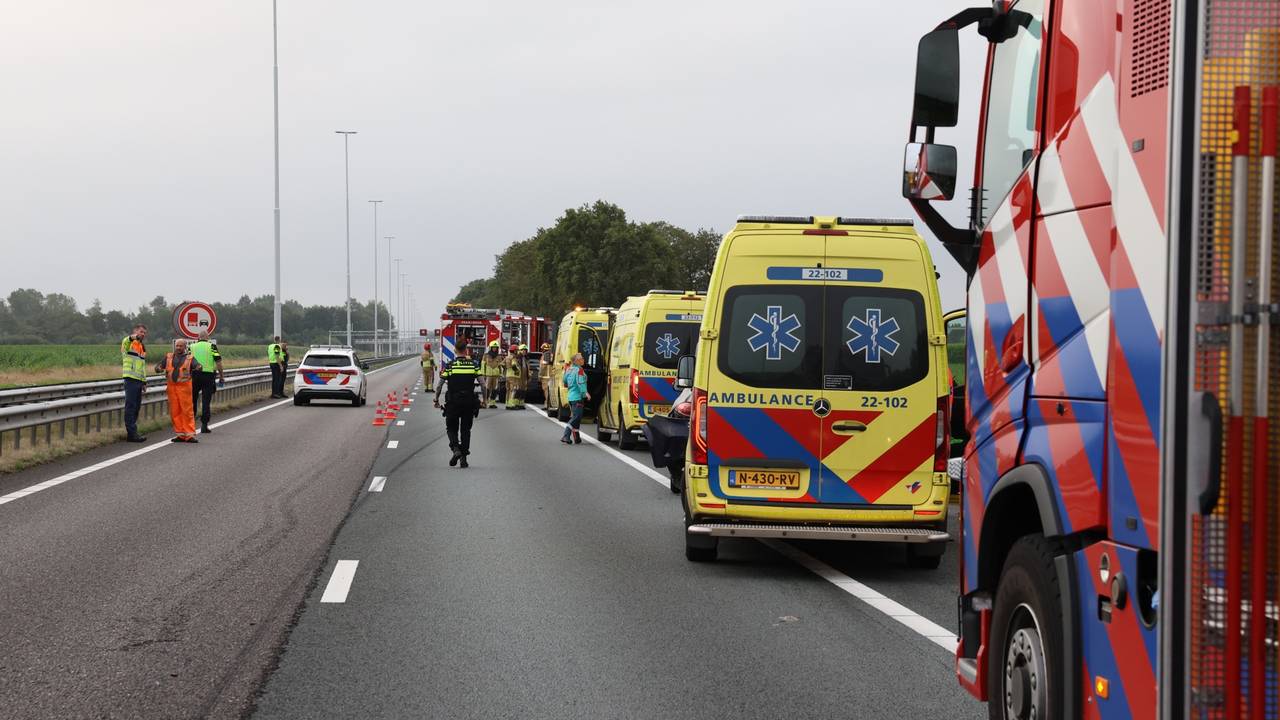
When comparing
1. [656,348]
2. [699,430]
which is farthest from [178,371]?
[699,430]

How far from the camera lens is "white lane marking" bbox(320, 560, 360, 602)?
823cm

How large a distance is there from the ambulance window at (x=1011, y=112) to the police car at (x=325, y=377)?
31.2 meters

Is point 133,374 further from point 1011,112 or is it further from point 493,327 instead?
point 493,327

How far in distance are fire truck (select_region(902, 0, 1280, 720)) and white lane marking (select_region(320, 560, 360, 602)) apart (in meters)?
4.43

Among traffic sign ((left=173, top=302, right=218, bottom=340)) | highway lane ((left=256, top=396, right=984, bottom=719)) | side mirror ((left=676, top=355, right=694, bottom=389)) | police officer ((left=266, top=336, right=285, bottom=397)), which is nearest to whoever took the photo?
highway lane ((left=256, top=396, right=984, bottom=719))

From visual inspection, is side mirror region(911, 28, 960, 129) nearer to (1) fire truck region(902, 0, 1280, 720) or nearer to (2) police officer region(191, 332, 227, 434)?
(1) fire truck region(902, 0, 1280, 720)

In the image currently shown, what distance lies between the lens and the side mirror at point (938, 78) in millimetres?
4977

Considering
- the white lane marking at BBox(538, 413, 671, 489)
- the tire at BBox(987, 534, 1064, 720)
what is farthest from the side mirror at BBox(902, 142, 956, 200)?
the white lane marking at BBox(538, 413, 671, 489)

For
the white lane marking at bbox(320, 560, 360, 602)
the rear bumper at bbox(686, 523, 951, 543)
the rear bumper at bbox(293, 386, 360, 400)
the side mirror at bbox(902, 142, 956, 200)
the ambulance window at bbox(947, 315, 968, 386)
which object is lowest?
the rear bumper at bbox(293, 386, 360, 400)

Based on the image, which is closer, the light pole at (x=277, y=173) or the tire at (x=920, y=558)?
the tire at (x=920, y=558)

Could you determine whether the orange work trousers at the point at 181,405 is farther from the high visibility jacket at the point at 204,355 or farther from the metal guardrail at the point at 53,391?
the metal guardrail at the point at 53,391

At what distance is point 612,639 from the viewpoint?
23.3 ft

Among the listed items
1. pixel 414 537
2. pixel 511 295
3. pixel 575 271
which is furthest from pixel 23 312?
pixel 414 537

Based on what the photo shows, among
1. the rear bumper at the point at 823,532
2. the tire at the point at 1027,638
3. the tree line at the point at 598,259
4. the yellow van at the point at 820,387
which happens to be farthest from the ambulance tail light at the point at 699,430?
the tree line at the point at 598,259
